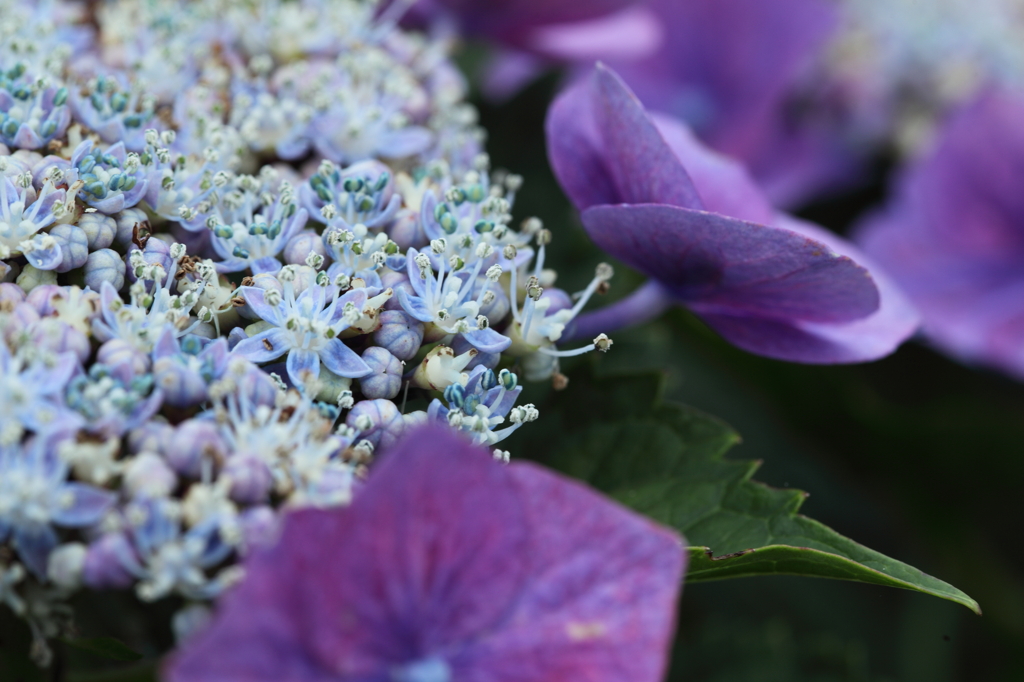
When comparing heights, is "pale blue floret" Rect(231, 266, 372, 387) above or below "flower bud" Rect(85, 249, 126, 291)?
below

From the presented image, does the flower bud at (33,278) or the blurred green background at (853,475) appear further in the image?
the blurred green background at (853,475)

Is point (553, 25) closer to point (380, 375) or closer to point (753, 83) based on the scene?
point (753, 83)

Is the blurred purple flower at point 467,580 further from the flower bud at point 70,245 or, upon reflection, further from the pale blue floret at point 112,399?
the flower bud at point 70,245

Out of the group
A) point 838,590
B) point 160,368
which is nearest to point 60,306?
point 160,368

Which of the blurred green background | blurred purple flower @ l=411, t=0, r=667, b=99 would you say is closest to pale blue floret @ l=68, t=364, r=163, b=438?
the blurred green background

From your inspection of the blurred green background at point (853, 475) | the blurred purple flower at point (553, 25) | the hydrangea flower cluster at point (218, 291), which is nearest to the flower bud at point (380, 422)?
the hydrangea flower cluster at point (218, 291)

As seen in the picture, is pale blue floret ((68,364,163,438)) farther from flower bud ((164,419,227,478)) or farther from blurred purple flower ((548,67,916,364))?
blurred purple flower ((548,67,916,364))
